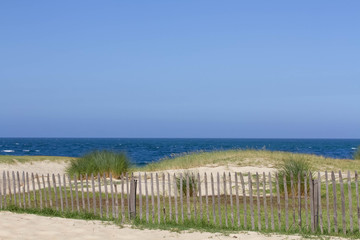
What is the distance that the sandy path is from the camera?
34.3 ft

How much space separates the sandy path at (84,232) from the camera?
10.4 m

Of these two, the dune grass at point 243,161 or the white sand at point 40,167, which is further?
the white sand at point 40,167

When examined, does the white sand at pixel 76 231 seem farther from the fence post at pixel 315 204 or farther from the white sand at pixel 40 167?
the white sand at pixel 40 167

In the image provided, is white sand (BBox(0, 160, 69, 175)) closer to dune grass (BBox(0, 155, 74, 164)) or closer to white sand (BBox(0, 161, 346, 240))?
dune grass (BBox(0, 155, 74, 164))

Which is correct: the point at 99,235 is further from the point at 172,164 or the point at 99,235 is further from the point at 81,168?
the point at 172,164

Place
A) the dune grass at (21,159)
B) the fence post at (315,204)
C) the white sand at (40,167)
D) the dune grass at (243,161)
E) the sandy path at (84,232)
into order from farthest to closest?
1. the dune grass at (21,159)
2. the white sand at (40,167)
3. the dune grass at (243,161)
4. the fence post at (315,204)
5. the sandy path at (84,232)

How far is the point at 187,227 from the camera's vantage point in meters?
11.6

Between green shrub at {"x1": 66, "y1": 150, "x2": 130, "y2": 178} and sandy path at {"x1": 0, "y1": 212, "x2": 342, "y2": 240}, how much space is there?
9357 millimetres

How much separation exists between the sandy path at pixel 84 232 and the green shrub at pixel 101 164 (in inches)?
368

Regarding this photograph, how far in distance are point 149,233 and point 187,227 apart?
1.11 m

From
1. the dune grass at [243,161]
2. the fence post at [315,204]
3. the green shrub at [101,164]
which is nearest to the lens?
the fence post at [315,204]

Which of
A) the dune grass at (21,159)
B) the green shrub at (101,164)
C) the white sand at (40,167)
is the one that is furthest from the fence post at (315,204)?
the dune grass at (21,159)

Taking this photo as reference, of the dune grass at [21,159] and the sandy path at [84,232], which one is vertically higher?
the dune grass at [21,159]

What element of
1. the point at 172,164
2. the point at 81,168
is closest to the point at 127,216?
the point at 81,168
